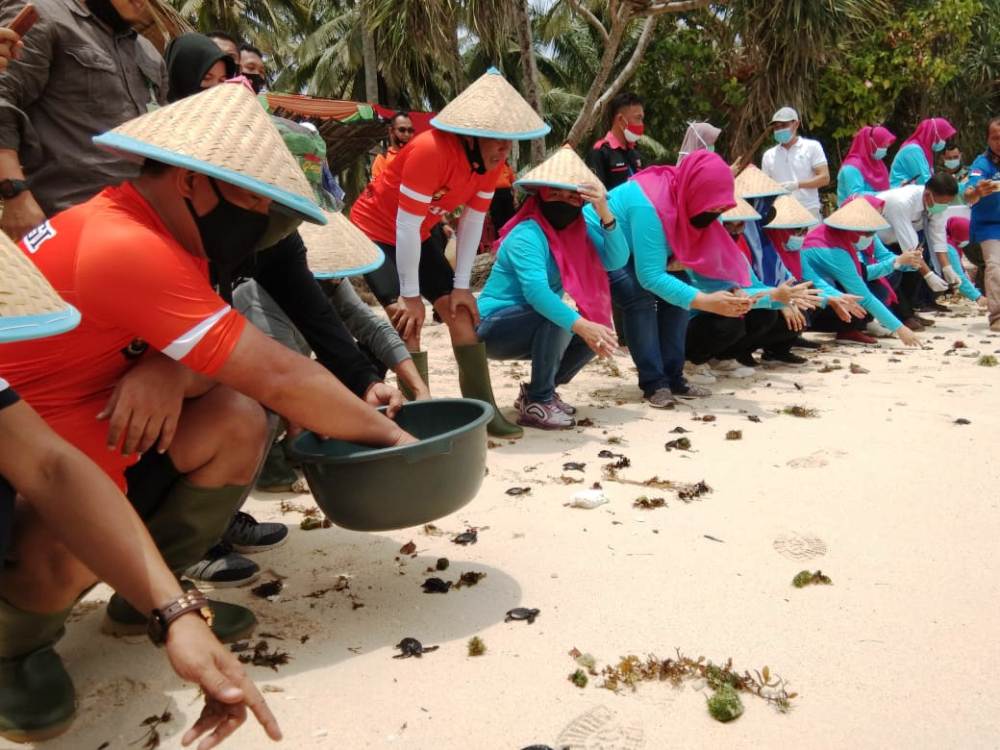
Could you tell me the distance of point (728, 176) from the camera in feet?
14.8

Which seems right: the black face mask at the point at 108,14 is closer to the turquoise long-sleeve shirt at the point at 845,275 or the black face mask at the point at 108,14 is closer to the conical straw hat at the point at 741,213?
the conical straw hat at the point at 741,213

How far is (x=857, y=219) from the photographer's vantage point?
6348 mm

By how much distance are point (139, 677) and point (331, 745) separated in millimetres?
564

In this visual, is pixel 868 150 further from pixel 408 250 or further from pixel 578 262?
pixel 408 250

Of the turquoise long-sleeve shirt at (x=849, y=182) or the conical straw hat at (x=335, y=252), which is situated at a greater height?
the conical straw hat at (x=335, y=252)

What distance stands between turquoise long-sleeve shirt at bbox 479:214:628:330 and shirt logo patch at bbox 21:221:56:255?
2.48m

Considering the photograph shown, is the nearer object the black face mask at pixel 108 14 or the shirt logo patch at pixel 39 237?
the shirt logo patch at pixel 39 237

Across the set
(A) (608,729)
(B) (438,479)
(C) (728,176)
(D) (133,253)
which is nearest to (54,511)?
(D) (133,253)

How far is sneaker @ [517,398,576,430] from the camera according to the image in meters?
4.20

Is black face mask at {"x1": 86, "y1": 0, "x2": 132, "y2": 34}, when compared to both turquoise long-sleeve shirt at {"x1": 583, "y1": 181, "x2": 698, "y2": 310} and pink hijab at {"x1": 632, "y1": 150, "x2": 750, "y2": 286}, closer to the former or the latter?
turquoise long-sleeve shirt at {"x1": 583, "y1": 181, "x2": 698, "y2": 310}

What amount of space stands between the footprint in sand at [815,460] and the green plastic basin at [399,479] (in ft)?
5.61

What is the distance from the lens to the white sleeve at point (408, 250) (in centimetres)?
375

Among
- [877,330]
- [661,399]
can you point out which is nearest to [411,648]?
[661,399]

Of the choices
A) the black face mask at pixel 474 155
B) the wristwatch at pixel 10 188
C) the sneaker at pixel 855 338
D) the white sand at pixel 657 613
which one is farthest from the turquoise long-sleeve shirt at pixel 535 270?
the sneaker at pixel 855 338
